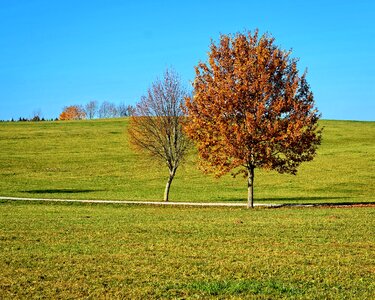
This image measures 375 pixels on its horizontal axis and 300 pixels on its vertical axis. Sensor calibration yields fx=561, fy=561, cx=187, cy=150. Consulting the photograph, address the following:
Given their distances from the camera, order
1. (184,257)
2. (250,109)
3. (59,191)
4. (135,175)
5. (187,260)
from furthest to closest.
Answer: (135,175) < (59,191) < (250,109) < (184,257) < (187,260)

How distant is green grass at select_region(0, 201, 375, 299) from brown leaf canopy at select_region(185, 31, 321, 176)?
1255 centimetres

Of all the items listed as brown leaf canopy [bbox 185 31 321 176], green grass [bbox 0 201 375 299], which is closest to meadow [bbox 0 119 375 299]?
green grass [bbox 0 201 375 299]

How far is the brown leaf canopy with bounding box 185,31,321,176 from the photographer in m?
36.0

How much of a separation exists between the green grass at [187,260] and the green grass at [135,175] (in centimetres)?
2453

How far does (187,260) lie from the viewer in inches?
577

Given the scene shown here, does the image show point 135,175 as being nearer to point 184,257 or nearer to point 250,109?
point 250,109

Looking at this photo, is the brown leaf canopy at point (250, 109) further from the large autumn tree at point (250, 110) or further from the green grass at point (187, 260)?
the green grass at point (187, 260)

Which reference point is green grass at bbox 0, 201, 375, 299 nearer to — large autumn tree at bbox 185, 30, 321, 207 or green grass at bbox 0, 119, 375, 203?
large autumn tree at bbox 185, 30, 321, 207

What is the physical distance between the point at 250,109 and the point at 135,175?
99.3 ft

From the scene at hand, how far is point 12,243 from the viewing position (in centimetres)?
1797

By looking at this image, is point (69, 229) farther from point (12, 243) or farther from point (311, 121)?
point (311, 121)

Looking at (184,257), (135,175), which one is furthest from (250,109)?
(135,175)

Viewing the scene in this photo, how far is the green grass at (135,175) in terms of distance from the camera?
167 feet

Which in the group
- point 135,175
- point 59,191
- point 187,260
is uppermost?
point 135,175
